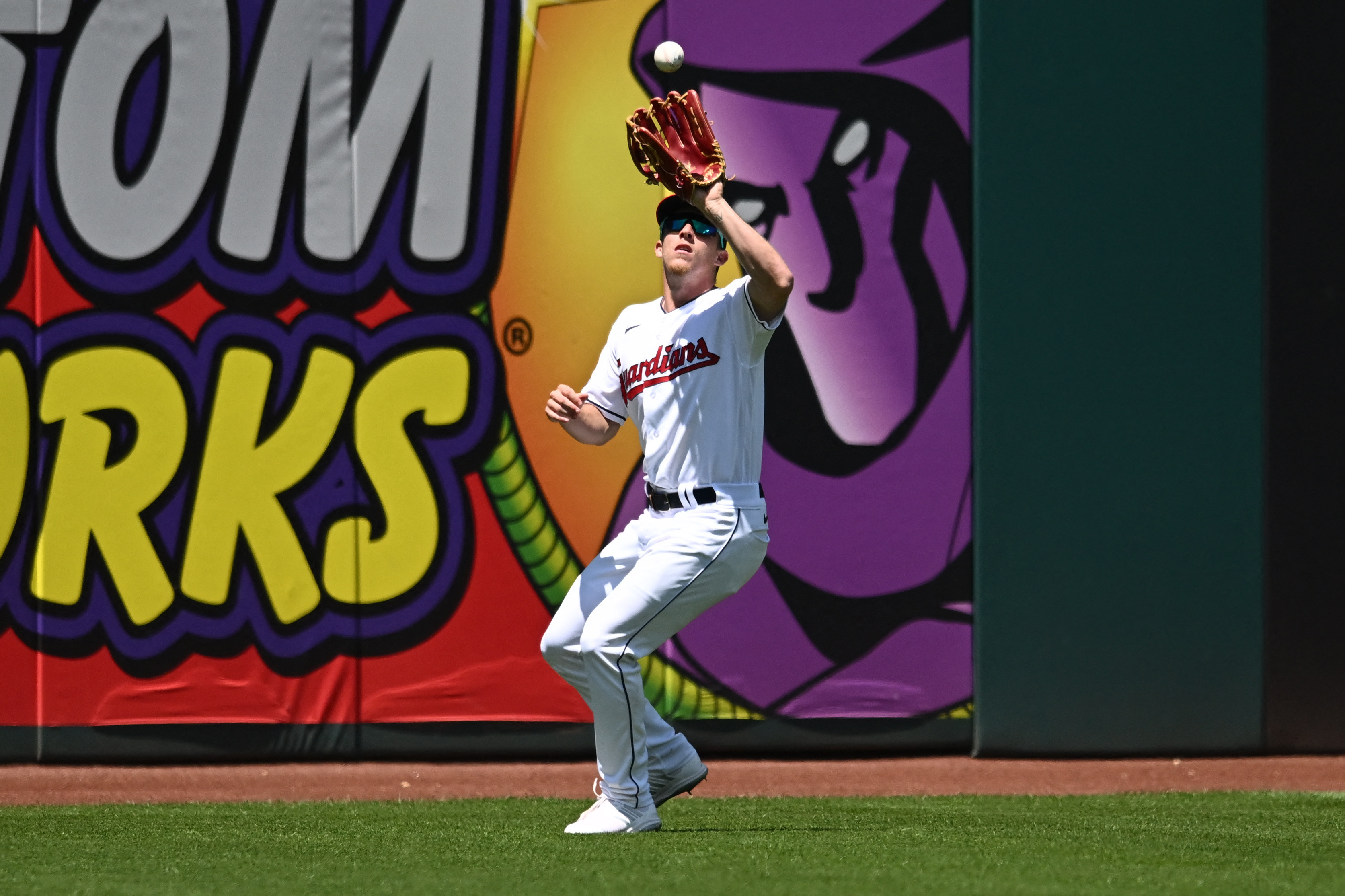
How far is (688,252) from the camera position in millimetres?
4961

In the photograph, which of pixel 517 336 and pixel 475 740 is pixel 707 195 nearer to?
pixel 517 336

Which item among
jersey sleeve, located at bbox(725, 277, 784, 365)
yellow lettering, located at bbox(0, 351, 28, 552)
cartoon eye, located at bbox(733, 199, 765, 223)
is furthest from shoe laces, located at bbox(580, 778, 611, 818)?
yellow lettering, located at bbox(0, 351, 28, 552)

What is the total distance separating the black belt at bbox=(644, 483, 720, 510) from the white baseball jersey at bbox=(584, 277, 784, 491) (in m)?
0.02

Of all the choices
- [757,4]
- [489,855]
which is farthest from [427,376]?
[489,855]

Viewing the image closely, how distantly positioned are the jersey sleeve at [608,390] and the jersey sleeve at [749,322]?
516mm

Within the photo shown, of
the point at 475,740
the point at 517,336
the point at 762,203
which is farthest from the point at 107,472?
the point at 762,203

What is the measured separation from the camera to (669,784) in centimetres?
500

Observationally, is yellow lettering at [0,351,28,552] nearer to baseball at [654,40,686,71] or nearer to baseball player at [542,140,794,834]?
baseball player at [542,140,794,834]

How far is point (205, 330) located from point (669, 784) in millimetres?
3724

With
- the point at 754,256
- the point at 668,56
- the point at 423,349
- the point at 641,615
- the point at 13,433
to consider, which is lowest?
the point at 641,615

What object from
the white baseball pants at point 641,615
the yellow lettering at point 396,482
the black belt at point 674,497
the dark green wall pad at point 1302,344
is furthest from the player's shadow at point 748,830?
the dark green wall pad at point 1302,344

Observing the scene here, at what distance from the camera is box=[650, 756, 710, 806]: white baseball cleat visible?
16.3 feet

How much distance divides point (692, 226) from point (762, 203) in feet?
8.66

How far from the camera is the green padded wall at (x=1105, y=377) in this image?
24.5 feet
